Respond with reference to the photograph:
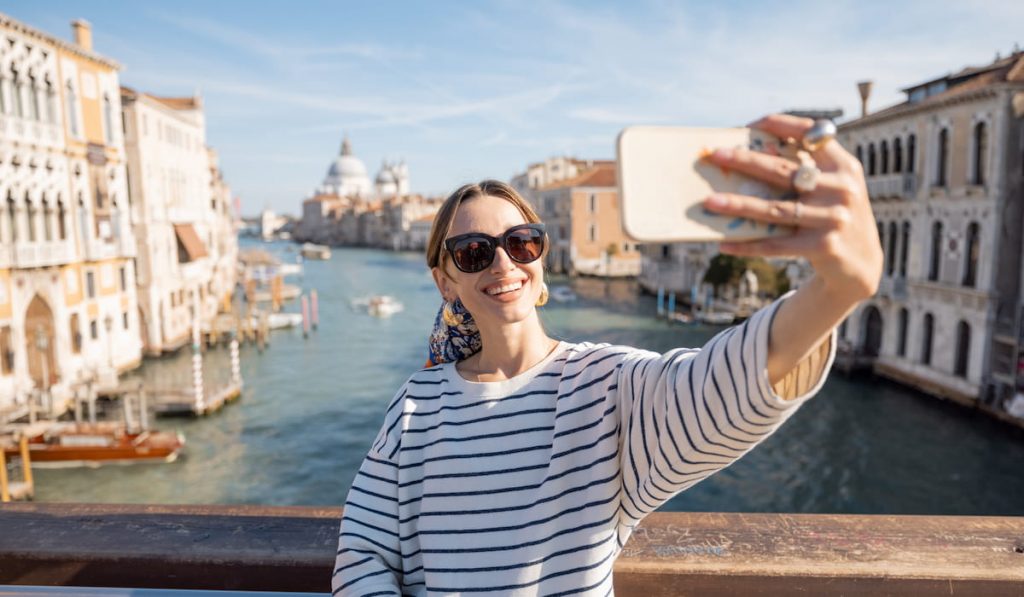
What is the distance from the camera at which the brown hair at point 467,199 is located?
3.68 ft

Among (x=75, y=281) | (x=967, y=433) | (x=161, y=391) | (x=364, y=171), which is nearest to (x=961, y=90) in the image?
(x=967, y=433)

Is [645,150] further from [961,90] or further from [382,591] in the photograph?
[961,90]

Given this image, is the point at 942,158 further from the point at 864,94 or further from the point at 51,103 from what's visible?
the point at 51,103

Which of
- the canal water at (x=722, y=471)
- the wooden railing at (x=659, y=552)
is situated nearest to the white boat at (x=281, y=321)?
the canal water at (x=722, y=471)

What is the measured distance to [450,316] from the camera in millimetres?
1201

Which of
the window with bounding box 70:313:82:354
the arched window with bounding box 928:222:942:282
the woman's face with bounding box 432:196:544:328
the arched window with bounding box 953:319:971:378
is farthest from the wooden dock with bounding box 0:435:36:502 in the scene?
the arched window with bounding box 928:222:942:282

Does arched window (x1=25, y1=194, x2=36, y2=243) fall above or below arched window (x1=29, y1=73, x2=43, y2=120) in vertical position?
below

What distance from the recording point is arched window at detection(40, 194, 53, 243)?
13352mm

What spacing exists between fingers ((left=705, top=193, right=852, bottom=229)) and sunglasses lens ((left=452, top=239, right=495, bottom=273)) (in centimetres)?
50

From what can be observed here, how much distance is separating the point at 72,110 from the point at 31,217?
8.18 ft

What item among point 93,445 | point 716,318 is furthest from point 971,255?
point 93,445

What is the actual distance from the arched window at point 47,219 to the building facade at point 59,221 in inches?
0.7

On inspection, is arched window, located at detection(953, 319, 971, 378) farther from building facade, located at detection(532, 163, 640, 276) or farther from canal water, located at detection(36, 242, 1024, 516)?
building facade, located at detection(532, 163, 640, 276)

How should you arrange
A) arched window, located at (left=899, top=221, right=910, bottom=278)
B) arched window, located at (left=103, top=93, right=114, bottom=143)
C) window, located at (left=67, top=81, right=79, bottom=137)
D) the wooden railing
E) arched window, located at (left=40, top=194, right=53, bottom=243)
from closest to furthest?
1. the wooden railing
2. arched window, located at (left=40, top=194, right=53, bottom=243)
3. window, located at (left=67, top=81, right=79, bottom=137)
4. arched window, located at (left=899, top=221, right=910, bottom=278)
5. arched window, located at (left=103, top=93, right=114, bottom=143)
